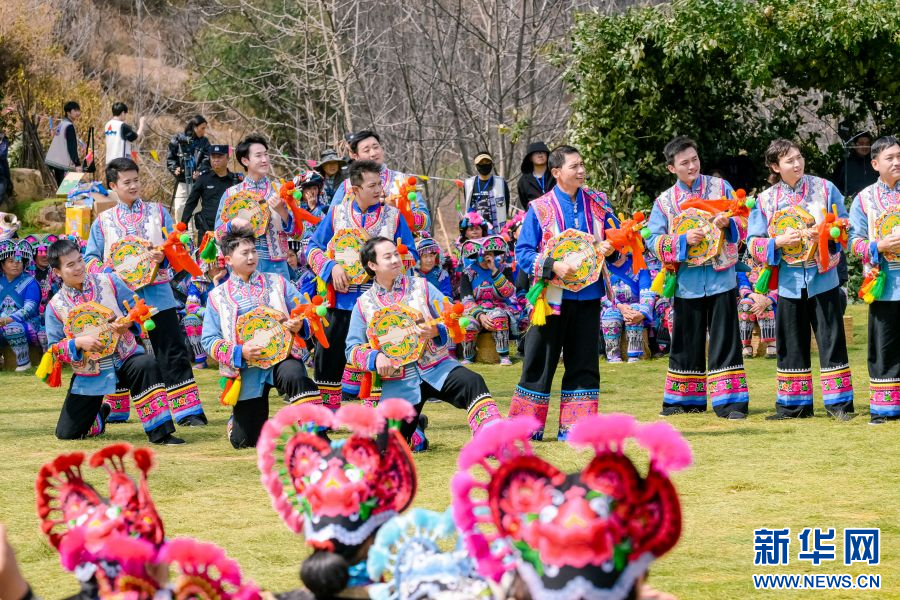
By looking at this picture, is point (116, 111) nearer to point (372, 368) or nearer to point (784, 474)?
point (372, 368)

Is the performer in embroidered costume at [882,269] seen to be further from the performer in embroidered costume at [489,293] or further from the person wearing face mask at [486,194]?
the person wearing face mask at [486,194]

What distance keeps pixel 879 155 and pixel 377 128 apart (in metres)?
10.6

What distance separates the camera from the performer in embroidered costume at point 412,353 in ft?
22.7

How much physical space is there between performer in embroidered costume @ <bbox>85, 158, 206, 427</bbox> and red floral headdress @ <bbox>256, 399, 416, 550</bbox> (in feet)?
16.7

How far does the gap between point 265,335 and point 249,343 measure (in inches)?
4.0

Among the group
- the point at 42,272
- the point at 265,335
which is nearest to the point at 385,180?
the point at 265,335

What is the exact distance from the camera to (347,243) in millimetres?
7953

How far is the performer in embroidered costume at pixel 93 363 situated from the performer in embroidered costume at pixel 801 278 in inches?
144

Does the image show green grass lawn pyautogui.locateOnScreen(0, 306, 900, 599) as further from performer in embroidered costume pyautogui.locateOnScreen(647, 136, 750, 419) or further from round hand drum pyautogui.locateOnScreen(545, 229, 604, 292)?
round hand drum pyautogui.locateOnScreen(545, 229, 604, 292)

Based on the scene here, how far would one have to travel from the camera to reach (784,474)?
20.9ft

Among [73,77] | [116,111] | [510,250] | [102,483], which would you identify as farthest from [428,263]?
[73,77]

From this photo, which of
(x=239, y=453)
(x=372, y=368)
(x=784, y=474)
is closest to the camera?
(x=784, y=474)

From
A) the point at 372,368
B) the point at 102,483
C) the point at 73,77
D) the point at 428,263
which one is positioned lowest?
the point at 102,483

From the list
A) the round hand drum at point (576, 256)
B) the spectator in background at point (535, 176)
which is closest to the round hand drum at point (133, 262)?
the round hand drum at point (576, 256)
